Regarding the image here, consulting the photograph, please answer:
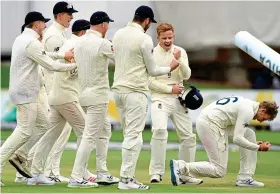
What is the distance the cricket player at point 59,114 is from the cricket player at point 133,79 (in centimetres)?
93

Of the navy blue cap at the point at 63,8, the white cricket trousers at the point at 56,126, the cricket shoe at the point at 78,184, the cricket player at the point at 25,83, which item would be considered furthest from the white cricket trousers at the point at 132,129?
the navy blue cap at the point at 63,8

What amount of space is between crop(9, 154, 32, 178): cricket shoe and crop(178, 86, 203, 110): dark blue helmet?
7.44ft

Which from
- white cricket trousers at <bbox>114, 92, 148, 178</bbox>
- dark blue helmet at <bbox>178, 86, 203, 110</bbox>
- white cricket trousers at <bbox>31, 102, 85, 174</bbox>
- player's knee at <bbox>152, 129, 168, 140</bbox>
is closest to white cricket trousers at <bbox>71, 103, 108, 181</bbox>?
white cricket trousers at <bbox>114, 92, 148, 178</bbox>

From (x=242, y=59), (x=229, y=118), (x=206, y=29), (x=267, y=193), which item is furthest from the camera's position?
(x=242, y=59)

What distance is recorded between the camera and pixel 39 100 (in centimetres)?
1430

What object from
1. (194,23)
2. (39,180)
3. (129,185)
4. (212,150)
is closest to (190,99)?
(212,150)

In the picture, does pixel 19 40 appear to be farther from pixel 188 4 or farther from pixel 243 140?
pixel 188 4

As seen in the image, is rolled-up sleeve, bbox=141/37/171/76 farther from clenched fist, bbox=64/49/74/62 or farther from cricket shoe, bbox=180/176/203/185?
cricket shoe, bbox=180/176/203/185

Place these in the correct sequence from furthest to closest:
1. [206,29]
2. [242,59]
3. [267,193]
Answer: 1. [242,59]
2. [206,29]
3. [267,193]

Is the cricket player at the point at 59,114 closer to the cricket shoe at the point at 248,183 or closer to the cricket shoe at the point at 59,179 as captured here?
the cricket shoe at the point at 59,179

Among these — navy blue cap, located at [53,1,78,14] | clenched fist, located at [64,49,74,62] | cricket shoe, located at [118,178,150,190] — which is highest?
navy blue cap, located at [53,1,78,14]

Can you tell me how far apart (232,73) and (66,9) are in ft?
53.9

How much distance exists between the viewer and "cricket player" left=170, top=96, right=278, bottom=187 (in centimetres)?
1336

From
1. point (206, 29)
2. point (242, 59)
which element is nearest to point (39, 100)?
point (206, 29)
